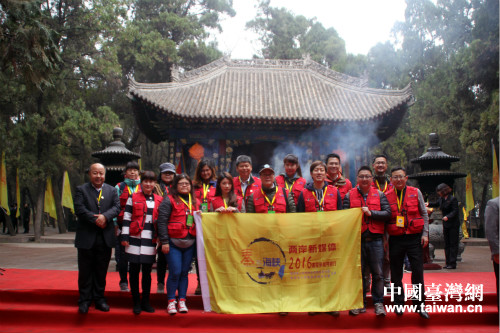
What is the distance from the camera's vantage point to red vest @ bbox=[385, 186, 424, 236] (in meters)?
4.19

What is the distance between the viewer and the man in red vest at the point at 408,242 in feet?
13.7

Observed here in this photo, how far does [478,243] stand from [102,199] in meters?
14.9

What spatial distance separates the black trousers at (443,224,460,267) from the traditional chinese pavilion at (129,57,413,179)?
4131mm

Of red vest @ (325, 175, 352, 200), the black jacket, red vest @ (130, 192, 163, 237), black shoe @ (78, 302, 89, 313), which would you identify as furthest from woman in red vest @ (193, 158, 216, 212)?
Result: black shoe @ (78, 302, 89, 313)

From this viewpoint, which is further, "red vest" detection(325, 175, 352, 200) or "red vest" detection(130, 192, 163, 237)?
"red vest" detection(325, 175, 352, 200)

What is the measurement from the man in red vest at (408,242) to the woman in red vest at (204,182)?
6.88 feet

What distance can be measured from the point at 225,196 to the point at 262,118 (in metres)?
6.49

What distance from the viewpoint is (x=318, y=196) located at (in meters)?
4.43

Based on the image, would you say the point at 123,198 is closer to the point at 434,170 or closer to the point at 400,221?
the point at 400,221

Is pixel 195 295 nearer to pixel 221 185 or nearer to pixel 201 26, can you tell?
pixel 221 185

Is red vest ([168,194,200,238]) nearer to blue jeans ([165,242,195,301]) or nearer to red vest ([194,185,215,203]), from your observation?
blue jeans ([165,242,195,301])

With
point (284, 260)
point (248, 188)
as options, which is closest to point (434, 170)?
point (248, 188)

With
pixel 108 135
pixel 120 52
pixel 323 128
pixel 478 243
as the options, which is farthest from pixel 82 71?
pixel 478 243

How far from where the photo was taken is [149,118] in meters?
12.0
